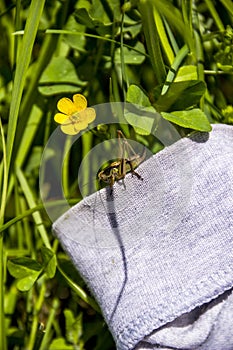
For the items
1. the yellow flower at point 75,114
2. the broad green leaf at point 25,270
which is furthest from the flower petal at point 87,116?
→ the broad green leaf at point 25,270

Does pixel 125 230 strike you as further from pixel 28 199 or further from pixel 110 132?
pixel 28 199

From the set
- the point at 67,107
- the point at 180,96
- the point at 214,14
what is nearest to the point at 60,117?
the point at 67,107

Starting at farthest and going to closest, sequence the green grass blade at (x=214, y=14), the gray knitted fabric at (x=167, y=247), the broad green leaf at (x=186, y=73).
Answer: the green grass blade at (x=214, y=14)
the broad green leaf at (x=186, y=73)
the gray knitted fabric at (x=167, y=247)

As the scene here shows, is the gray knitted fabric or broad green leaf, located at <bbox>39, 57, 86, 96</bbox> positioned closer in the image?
the gray knitted fabric

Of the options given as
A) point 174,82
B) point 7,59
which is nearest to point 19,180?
point 7,59

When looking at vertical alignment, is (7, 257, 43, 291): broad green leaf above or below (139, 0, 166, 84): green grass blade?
below

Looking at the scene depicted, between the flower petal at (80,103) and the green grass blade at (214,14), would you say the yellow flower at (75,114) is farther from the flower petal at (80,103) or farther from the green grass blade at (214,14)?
the green grass blade at (214,14)

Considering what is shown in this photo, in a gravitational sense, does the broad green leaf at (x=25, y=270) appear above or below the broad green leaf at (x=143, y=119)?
below

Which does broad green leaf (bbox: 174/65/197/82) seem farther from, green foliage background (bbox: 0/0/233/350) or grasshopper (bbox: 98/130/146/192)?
grasshopper (bbox: 98/130/146/192)

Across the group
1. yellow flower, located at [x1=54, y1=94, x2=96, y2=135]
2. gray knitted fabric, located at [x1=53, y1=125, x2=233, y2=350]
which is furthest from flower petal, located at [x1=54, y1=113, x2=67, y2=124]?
gray knitted fabric, located at [x1=53, y1=125, x2=233, y2=350]
